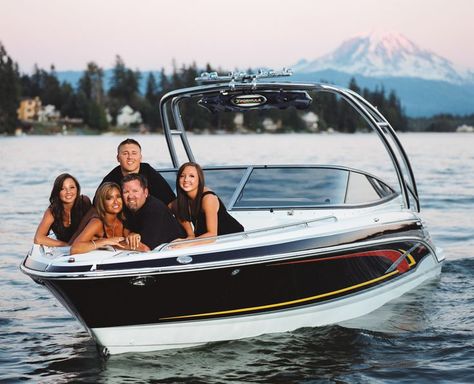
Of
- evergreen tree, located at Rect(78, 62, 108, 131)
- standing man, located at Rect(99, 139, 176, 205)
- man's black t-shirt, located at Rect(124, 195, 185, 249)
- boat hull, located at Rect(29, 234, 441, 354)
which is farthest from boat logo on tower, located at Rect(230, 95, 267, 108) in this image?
evergreen tree, located at Rect(78, 62, 108, 131)

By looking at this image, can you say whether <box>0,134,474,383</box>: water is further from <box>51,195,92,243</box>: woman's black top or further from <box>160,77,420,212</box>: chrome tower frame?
<box>160,77,420,212</box>: chrome tower frame

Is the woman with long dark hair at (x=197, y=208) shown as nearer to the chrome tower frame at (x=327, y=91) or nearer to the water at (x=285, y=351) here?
the water at (x=285, y=351)

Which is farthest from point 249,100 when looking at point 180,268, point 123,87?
point 123,87

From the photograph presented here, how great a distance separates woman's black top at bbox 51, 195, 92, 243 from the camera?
24.3 ft

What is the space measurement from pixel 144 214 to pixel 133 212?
0.09m

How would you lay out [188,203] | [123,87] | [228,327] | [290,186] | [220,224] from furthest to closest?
[123,87] < [290,186] < [220,224] < [188,203] < [228,327]

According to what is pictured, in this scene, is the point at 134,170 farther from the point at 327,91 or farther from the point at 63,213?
the point at 327,91

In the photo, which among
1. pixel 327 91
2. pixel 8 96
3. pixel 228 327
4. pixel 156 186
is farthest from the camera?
pixel 8 96

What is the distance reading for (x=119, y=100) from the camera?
16225 cm

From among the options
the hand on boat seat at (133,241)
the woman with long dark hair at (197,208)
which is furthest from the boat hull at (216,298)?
the woman with long dark hair at (197,208)

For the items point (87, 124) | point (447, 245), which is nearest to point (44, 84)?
point (87, 124)

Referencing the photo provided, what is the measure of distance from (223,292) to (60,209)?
1649mm

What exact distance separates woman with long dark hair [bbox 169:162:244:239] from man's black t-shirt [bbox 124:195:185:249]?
0.31m

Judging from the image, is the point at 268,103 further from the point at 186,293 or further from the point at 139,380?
the point at 139,380
